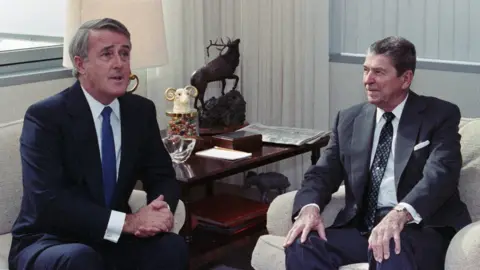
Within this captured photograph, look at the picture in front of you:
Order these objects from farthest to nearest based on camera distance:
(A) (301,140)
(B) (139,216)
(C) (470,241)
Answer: (A) (301,140)
(B) (139,216)
(C) (470,241)

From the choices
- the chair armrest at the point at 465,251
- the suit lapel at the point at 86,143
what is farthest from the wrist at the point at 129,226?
the chair armrest at the point at 465,251

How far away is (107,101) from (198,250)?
121 centimetres

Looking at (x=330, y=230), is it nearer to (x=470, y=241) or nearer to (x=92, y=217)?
(x=470, y=241)

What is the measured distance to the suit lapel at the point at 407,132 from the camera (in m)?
2.57

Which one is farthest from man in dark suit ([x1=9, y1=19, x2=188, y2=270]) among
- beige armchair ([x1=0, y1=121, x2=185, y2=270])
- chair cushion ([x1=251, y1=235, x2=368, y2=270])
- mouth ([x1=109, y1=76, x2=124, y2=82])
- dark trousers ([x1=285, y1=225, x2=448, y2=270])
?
dark trousers ([x1=285, y1=225, x2=448, y2=270])

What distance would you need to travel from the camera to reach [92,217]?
236 centimetres

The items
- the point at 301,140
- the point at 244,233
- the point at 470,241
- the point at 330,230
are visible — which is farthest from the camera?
the point at 244,233

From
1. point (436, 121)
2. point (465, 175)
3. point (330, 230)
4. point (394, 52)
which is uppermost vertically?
point (394, 52)

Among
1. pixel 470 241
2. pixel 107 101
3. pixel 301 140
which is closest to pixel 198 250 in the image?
pixel 301 140

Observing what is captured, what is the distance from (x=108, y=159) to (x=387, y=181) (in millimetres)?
908

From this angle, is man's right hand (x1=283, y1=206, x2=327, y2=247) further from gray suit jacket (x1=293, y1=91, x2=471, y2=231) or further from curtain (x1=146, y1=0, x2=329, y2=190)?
curtain (x1=146, y1=0, x2=329, y2=190)

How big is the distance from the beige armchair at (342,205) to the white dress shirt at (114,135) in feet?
1.49

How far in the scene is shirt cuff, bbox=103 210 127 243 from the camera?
238cm

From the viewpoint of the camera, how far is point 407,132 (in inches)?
102
